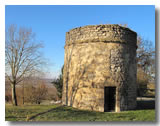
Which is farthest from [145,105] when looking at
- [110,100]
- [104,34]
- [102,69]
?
[104,34]

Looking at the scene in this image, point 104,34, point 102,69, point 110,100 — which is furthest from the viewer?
point 110,100

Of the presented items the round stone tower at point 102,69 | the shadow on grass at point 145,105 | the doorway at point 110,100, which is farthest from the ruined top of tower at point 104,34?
the shadow on grass at point 145,105

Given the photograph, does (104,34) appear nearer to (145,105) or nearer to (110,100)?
(110,100)

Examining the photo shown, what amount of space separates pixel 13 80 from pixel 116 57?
20.5ft

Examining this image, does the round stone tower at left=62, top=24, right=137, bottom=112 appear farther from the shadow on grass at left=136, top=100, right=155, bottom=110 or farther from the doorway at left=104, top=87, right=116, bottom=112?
the shadow on grass at left=136, top=100, right=155, bottom=110

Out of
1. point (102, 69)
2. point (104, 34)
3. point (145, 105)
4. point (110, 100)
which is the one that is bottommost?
point (145, 105)

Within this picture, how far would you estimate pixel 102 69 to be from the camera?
709 cm

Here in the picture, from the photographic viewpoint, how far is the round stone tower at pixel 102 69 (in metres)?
7.08

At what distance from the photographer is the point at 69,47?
8.25m

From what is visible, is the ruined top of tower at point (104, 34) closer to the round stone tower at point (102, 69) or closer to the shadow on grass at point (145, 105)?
the round stone tower at point (102, 69)

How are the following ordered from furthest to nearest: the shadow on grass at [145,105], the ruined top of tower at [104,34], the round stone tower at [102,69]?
the shadow on grass at [145,105] → the ruined top of tower at [104,34] → the round stone tower at [102,69]

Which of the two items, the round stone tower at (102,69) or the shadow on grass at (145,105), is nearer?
the round stone tower at (102,69)
